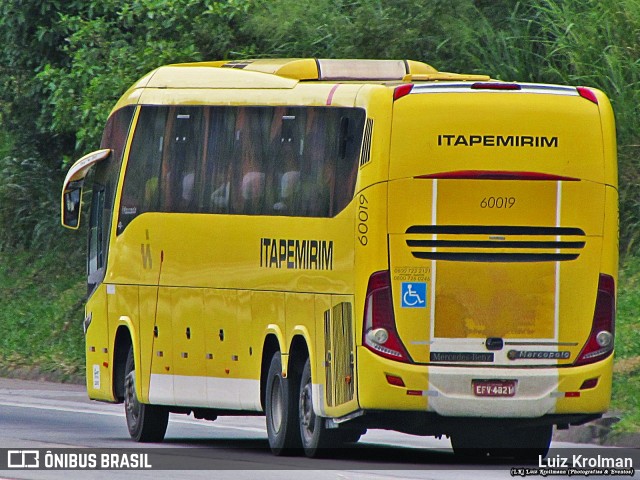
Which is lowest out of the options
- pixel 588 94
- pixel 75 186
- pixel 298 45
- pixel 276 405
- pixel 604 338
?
pixel 276 405

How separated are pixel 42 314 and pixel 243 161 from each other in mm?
14846

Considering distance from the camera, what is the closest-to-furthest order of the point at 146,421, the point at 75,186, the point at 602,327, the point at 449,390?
the point at 449,390, the point at 602,327, the point at 146,421, the point at 75,186

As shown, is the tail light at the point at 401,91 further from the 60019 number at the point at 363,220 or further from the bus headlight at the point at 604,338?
the bus headlight at the point at 604,338

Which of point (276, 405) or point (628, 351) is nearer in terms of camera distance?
point (276, 405)

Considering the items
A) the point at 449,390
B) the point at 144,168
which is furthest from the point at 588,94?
the point at 144,168

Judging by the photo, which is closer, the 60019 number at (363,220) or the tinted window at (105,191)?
the 60019 number at (363,220)

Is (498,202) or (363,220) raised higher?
(498,202)

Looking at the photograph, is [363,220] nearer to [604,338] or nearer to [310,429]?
[310,429]

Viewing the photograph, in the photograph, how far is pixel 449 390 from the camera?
14883 mm

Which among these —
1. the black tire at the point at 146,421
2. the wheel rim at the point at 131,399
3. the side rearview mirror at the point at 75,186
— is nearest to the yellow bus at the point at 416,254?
the black tire at the point at 146,421

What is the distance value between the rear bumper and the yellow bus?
0.04 feet

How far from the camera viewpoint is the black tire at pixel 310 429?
1588cm

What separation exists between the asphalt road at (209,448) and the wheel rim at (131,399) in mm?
245

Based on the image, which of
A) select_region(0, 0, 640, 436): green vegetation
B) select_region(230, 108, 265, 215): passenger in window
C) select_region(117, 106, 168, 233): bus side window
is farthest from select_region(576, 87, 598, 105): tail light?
select_region(0, 0, 640, 436): green vegetation
